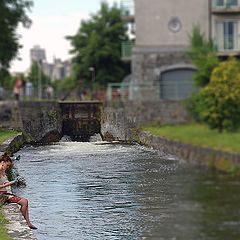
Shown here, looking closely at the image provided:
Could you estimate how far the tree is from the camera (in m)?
50.0

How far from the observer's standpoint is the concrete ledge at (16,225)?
394 inches

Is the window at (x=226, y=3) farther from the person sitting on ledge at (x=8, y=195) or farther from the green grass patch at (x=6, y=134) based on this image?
the person sitting on ledge at (x=8, y=195)

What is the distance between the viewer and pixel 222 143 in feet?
24.0

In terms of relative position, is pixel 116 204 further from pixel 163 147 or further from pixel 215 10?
pixel 215 10

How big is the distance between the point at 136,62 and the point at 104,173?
65.1ft

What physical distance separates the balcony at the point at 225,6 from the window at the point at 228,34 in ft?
1.89

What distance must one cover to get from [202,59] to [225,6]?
2337 cm

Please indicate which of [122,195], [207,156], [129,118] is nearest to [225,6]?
[129,118]

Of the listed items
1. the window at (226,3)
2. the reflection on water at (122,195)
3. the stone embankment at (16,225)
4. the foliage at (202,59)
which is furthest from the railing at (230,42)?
the foliage at (202,59)

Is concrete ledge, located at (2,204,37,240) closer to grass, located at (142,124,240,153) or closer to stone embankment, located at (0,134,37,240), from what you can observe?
stone embankment, located at (0,134,37,240)

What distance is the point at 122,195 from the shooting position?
12.1 meters

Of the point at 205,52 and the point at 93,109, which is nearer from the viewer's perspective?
the point at 205,52

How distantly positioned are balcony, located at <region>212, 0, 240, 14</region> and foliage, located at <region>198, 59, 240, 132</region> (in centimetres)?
2228

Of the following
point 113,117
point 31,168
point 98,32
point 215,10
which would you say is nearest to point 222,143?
point 113,117
